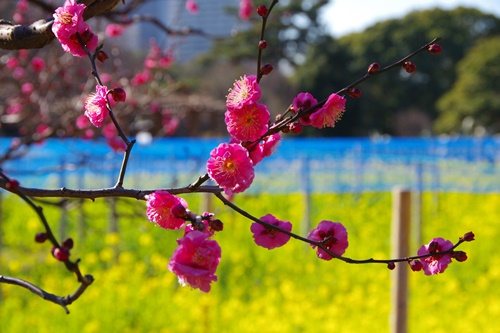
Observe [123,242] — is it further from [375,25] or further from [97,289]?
[375,25]

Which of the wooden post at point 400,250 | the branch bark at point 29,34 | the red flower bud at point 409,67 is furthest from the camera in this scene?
the wooden post at point 400,250

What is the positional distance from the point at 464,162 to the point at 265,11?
29.5 ft

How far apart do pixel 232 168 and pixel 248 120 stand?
0.07m

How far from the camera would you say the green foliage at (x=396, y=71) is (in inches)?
989

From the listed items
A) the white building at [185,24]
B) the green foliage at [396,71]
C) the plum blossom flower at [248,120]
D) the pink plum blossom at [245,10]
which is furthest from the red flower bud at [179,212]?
the green foliage at [396,71]

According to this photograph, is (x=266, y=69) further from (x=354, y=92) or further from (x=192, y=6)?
(x=192, y=6)

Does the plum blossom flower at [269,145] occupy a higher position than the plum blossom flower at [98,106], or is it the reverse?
the plum blossom flower at [98,106]

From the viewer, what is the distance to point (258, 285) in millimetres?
4992

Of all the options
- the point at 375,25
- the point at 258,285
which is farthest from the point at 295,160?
the point at 375,25

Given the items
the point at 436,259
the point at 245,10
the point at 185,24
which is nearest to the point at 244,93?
the point at 436,259

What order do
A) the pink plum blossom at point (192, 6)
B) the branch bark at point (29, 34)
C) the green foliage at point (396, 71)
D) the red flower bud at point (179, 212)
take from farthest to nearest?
the green foliage at point (396, 71) → the pink plum blossom at point (192, 6) → the branch bark at point (29, 34) → the red flower bud at point (179, 212)

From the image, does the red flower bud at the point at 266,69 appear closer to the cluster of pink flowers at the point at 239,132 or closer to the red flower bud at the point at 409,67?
the cluster of pink flowers at the point at 239,132

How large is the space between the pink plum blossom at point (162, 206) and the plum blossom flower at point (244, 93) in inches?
5.4

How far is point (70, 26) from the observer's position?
106 cm
